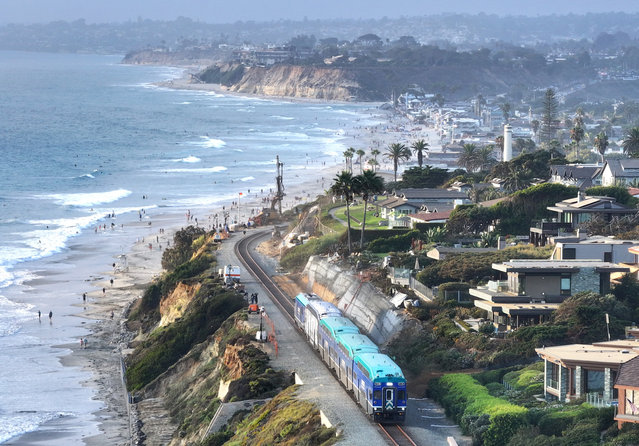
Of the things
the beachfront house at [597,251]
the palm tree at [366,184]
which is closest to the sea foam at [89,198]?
the palm tree at [366,184]

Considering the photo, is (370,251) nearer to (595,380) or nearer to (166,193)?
(595,380)

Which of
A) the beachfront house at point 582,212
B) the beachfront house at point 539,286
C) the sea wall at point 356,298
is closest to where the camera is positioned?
the beachfront house at point 539,286

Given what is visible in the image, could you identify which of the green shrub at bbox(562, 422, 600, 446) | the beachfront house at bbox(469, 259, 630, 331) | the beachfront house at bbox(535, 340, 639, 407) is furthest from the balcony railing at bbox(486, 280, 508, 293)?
the green shrub at bbox(562, 422, 600, 446)

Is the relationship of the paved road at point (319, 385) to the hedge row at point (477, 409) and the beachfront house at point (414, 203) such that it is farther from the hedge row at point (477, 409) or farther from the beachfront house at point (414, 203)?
the beachfront house at point (414, 203)

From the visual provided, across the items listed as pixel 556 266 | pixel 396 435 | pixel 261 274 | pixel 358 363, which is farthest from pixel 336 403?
pixel 261 274

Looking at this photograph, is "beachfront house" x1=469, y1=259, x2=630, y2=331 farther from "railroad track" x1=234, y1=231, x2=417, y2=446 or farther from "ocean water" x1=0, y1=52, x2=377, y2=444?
"ocean water" x1=0, y1=52, x2=377, y2=444

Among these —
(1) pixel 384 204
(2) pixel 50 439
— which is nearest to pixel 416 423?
(2) pixel 50 439
